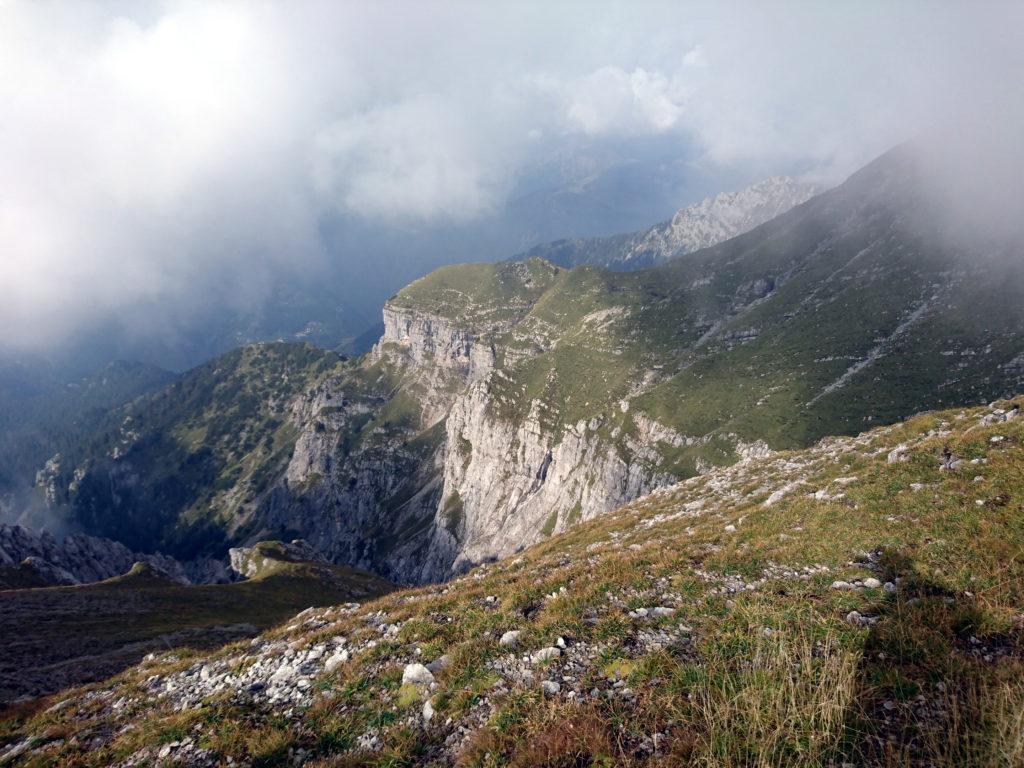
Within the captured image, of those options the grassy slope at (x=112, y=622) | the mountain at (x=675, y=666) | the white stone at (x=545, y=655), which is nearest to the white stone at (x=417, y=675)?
the mountain at (x=675, y=666)

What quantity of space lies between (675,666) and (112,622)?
65.8 m

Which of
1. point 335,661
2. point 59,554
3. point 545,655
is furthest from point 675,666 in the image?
point 59,554

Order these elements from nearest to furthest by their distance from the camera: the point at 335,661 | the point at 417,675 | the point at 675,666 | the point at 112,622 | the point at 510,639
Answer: the point at 675,666
the point at 417,675
the point at 510,639
the point at 335,661
the point at 112,622

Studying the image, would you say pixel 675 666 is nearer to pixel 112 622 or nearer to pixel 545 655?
pixel 545 655

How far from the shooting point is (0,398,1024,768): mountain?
7.08 metres

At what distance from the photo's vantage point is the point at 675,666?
9297 mm

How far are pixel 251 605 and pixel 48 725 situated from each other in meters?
66.6

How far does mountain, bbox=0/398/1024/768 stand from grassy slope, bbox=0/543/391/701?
2725cm

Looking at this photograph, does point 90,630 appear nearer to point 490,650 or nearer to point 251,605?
point 251,605

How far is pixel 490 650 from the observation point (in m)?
12.0

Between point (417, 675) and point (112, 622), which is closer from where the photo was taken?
point (417, 675)

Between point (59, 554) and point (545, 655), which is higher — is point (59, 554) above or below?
above

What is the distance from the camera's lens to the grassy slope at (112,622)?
36312 millimetres

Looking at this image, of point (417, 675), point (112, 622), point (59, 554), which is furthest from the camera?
point (59, 554)
